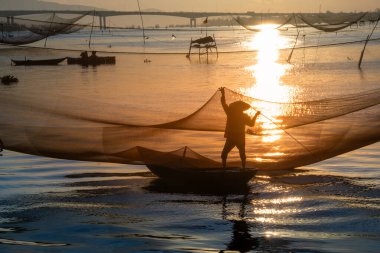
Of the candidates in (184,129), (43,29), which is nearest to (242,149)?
(184,129)

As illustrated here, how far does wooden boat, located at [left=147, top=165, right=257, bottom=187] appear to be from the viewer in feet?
33.2

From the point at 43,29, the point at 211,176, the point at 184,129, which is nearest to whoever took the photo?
the point at 211,176

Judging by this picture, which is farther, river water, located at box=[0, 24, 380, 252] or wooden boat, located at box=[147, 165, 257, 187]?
wooden boat, located at box=[147, 165, 257, 187]

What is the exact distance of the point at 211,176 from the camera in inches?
401

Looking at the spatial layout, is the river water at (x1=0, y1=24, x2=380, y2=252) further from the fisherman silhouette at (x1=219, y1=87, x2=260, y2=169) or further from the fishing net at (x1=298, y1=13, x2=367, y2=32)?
the fishing net at (x1=298, y1=13, x2=367, y2=32)

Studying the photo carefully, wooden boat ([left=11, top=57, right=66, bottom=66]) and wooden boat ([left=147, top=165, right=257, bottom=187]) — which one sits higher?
wooden boat ([left=11, top=57, right=66, bottom=66])

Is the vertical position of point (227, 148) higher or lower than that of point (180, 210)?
higher

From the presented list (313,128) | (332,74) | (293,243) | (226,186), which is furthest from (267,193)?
(332,74)

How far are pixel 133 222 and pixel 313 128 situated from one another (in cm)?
401

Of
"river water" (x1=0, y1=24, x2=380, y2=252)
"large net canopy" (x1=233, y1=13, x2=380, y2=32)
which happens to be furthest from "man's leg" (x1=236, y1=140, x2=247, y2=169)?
"large net canopy" (x1=233, y1=13, x2=380, y2=32)

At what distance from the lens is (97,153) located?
10.8m

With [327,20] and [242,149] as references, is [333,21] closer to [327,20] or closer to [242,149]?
[327,20]

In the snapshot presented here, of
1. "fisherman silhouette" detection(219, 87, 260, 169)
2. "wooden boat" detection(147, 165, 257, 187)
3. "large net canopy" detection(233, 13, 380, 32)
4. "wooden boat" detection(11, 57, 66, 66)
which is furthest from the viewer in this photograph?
"wooden boat" detection(11, 57, 66, 66)

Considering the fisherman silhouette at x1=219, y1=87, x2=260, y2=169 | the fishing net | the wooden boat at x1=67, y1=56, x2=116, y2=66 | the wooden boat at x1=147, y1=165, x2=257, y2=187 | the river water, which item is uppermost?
the fishing net
